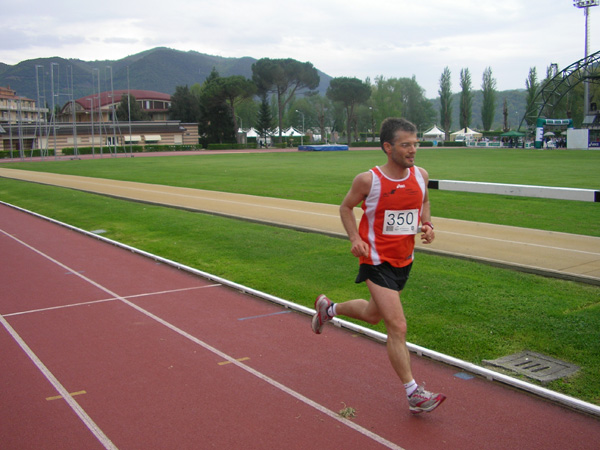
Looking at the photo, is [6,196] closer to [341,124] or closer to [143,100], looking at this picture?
[143,100]

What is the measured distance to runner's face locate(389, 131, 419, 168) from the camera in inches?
178

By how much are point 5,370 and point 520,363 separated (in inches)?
184

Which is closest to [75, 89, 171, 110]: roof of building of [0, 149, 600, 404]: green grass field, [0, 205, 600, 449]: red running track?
[0, 149, 600, 404]: green grass field

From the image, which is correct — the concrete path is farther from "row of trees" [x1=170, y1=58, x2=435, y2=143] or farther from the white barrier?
"row of trees" [x1=170, y1=58, x2=435, y2=143]

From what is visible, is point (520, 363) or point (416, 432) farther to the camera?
point (520, 363)

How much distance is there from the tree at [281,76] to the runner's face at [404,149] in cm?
10685

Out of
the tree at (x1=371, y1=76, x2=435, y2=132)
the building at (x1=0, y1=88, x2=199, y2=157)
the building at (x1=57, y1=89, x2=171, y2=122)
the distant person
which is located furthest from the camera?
the tree at (x1=371, y1=76, x2=435, y2=132)

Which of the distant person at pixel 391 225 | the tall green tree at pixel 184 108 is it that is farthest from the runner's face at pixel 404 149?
the tall green tree at pixel 184 108

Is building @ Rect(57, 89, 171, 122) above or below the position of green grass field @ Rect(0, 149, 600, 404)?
above

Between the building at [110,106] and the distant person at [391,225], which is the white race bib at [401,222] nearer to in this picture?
the distant person at [391,225]

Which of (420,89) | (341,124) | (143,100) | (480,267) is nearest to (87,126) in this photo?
(143,100)

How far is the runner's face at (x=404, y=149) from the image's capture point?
4527 millimetres

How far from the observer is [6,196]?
25.6 m

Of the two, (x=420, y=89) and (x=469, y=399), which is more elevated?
(x=420, y=89)
